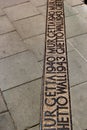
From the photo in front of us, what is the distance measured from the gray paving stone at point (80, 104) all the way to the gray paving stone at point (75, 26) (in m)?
1.32

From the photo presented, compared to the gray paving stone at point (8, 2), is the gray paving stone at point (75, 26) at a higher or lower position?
lower

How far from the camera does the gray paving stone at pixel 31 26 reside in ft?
14.7

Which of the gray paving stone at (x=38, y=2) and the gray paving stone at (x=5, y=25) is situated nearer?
the gray paving stone at (x=5, y=25)

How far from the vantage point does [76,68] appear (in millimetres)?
3639

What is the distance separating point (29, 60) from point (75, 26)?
128 cm

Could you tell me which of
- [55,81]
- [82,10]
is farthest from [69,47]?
[82,10]

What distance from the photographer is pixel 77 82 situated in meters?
3.41

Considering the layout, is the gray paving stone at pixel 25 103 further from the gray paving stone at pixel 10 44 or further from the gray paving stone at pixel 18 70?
the gray paving stone at pixel 10 44

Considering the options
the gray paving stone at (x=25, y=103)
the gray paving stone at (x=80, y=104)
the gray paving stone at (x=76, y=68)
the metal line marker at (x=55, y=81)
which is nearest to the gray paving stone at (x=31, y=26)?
the metal line marker at (x=55, y=81)

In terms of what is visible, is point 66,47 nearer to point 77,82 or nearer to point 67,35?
point 67,35

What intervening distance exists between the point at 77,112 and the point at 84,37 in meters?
1.69

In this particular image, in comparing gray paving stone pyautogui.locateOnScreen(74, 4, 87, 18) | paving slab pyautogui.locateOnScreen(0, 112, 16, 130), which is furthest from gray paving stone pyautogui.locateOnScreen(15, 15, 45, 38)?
paving slab pyautogui.locateOnScreen(0, 112, 16, 130)

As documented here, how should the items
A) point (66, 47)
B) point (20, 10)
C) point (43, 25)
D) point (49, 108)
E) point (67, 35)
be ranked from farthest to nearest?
point (20, 10), point (43, 25), point (67, 35), point (66, 47), point (49, 108)

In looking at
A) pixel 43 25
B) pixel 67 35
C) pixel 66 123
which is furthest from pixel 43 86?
pixel 43 25
